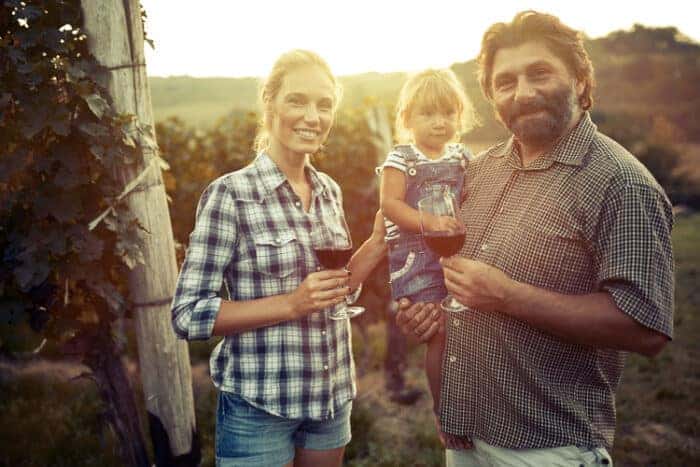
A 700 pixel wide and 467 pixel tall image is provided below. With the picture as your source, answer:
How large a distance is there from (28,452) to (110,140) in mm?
3281

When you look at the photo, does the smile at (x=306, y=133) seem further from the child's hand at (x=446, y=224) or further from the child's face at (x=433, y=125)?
the child's face at (x=433, y=125)

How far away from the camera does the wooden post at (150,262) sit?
2639mm

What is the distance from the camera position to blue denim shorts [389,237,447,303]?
2701 mm

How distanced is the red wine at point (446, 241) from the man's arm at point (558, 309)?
8 centimetres

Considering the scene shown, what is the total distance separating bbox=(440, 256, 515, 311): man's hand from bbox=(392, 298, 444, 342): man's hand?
44 centimetres

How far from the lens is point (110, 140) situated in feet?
8.61

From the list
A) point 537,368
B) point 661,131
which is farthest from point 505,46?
point 661,131

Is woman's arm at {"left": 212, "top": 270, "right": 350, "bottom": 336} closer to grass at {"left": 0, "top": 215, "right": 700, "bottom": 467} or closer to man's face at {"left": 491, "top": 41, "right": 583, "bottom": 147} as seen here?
man's face at {"left": 491, "top": 41, "right": 583, "bottom": 147}

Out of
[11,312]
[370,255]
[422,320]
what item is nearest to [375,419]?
[370,255]

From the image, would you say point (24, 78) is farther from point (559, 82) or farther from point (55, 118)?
point (559, 82)

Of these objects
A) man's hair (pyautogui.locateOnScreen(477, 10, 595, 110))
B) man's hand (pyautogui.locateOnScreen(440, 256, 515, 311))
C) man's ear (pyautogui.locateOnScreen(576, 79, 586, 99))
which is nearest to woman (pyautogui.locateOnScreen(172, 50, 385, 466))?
man's hand (pyautogui.locateOnScreen(440, 256, 515, 311))

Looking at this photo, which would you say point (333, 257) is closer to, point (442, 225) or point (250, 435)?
point (442, 225)

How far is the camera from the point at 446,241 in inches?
81.8

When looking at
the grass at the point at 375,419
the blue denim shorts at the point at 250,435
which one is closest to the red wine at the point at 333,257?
the blue denim shorts at the point at 250,435
